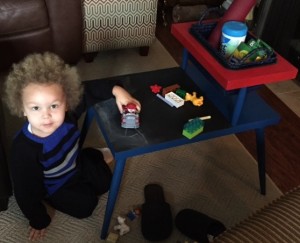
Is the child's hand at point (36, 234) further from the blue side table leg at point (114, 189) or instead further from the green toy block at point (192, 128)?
the green toy block at point (192, 128)

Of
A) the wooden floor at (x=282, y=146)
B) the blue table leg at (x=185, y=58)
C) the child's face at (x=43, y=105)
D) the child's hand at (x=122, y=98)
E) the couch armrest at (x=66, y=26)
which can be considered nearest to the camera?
the child's face at (x=43, y=105)

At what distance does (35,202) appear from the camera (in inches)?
43.6

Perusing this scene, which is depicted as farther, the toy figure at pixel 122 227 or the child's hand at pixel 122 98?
the toy figure at pixel 122 227

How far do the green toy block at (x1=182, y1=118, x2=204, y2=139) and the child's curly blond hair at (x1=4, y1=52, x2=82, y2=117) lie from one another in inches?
13.1

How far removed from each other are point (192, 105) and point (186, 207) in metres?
0.38

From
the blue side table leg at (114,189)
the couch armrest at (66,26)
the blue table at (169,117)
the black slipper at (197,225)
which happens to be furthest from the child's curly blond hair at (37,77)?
the couch armrest at (66,26)

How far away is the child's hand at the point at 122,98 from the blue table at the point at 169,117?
0.08 ft

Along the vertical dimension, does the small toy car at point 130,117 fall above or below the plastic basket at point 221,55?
below

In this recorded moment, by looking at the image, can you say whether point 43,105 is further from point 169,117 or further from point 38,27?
point 38,27

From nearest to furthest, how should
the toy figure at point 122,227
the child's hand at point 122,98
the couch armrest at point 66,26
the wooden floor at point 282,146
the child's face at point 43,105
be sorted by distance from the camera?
1. the child's face at point 43,105
2. the child's hand at point 122,98
3. the toy figure at point 122,227
4. the wooden floor at point 282,146
5. the couch armrest at point 66,26

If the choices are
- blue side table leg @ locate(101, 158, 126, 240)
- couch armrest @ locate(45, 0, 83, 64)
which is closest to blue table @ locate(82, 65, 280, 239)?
blue side table leg @ locate(101, 158, 126, 240)

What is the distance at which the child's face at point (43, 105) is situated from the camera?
3.20 feet

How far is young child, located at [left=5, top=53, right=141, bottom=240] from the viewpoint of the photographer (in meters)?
0.99

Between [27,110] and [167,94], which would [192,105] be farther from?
[27,110]
